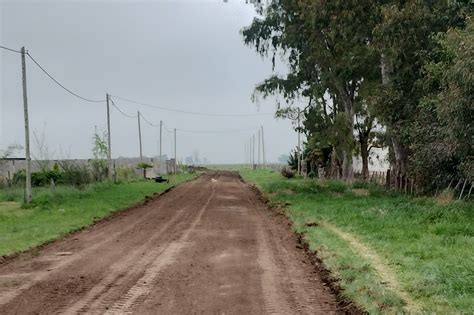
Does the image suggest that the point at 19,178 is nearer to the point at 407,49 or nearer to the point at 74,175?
the point at 74,175

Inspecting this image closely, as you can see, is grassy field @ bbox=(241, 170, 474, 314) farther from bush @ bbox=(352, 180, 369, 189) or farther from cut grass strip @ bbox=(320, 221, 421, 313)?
bush @ bbox=(352, 180, 369, 189)

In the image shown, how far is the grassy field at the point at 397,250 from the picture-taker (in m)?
6.75

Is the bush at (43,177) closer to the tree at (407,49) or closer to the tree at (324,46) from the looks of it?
the tree at (324,46)

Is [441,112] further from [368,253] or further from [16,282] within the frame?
[16,282]

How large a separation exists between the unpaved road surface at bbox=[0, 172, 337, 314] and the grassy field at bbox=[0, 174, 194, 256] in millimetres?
889

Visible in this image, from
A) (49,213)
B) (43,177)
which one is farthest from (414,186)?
(43,177)

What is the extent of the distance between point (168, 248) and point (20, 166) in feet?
119

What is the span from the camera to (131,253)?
10.8m

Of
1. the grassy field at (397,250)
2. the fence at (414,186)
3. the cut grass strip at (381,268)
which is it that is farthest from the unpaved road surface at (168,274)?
the fence at (414,186)

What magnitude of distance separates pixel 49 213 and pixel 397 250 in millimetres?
13281

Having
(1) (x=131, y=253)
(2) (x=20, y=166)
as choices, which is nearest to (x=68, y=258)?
(1) (x=131, y=253)

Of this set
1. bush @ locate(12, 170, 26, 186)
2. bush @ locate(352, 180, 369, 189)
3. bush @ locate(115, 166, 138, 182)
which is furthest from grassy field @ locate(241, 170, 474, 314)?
bush @ locate(115, 166, 138, 182)

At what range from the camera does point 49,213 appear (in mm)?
18906

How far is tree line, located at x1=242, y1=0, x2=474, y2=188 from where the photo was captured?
15.5 meters
